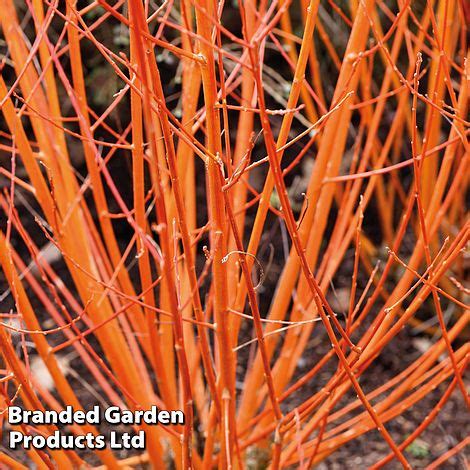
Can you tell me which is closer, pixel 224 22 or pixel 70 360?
pixel 70 360

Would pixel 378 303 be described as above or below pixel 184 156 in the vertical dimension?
below

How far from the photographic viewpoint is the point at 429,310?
238 centimetres

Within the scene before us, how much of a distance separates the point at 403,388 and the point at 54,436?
2.05 ft

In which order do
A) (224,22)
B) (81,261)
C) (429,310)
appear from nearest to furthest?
(81,261), (429,310), (224,22)

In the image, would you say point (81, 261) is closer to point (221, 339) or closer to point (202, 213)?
point (221, 339)

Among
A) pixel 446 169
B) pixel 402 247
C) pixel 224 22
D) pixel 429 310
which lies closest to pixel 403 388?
pixel 446 169

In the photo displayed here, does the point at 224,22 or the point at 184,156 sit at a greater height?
the point at 224,22

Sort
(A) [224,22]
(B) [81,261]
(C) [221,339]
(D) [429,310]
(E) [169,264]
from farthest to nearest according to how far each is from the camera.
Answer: (A) [224,22], (D) [429,310], (B) [81,261], (C) [221,339], (E) [169,264]

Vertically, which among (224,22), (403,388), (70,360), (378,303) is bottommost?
(70,360)

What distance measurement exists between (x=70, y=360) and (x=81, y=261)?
85 centimetres

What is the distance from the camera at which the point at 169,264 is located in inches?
33.8

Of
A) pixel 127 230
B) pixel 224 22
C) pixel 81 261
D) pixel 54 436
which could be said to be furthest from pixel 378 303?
pixel 54 436

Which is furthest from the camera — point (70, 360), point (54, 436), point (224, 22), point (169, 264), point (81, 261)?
point (224, 22)

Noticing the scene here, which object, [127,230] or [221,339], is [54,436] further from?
[127,230]
